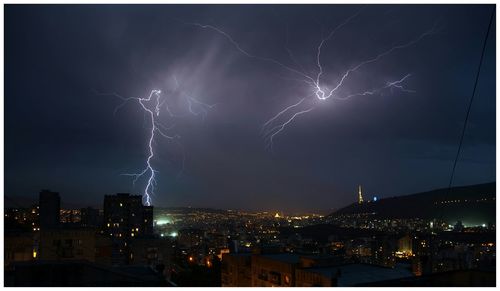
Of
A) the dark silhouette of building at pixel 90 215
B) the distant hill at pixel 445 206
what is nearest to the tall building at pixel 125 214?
the dark silhouette of building at pixel 90 215

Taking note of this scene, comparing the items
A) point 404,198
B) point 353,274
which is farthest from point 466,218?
point 353,274

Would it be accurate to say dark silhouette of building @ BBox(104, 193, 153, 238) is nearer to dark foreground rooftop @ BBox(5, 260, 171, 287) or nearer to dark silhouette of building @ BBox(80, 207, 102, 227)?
dark silhouette of building @ BBox(80, 207, 102, 227)

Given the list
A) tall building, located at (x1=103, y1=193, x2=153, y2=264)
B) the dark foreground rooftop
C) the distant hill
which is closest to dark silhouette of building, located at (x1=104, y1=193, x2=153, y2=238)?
tall building, located at (x1=103, y1=193, x2=153, y2=264)

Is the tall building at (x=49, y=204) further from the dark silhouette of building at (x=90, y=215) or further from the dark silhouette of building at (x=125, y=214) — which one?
the dark silhouette of building at (x=90, y=215)

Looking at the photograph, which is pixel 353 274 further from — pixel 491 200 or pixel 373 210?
pixel 373 210

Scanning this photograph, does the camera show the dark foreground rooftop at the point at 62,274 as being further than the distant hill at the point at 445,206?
No

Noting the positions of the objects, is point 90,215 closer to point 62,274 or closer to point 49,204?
point 49,204

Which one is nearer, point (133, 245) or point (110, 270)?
point (110, 270)

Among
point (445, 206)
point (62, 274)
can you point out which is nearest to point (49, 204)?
point (62, 274)
